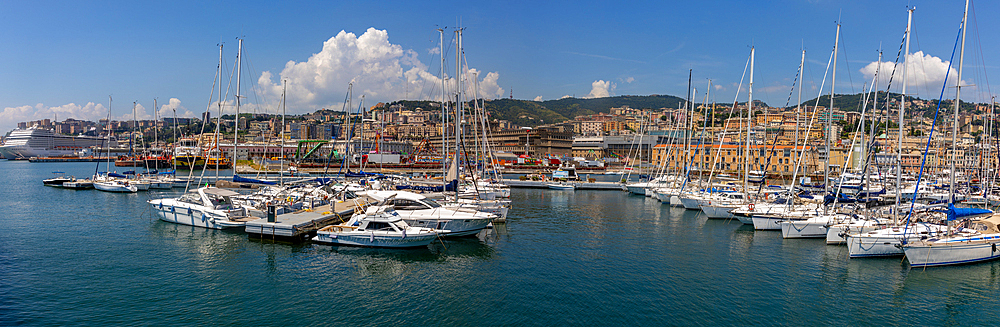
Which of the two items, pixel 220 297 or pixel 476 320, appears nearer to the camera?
pixel 476 320

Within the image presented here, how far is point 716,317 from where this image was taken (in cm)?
1341

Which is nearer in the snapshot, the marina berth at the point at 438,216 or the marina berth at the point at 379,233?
the marina berth at the point at 379,233

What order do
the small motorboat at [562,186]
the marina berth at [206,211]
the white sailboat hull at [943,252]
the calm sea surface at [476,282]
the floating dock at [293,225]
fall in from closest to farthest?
the calm sea surface at [476,282], the white sailboat hull at [943,252], the floating dock at [293,225], the marina berth at [206,211], the small motorboat at [562,186]

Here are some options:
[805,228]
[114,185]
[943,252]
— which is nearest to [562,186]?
[805,228]

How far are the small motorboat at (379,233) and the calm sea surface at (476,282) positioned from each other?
0.39m

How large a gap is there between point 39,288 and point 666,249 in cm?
2159

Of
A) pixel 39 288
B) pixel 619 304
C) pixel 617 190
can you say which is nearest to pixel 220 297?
pixel 39 288

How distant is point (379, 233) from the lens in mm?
20016

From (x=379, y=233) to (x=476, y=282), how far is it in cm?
553

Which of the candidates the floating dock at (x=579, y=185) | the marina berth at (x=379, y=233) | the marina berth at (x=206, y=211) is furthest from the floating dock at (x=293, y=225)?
the floating dock at (x=579, y=185)

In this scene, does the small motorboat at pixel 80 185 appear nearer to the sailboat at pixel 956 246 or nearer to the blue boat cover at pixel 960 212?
the sailboat at pixel 956 246

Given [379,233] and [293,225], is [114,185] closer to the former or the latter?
[293,225]

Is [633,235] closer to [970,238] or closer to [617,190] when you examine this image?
[970,238]

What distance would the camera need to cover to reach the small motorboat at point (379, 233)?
1993 cm
